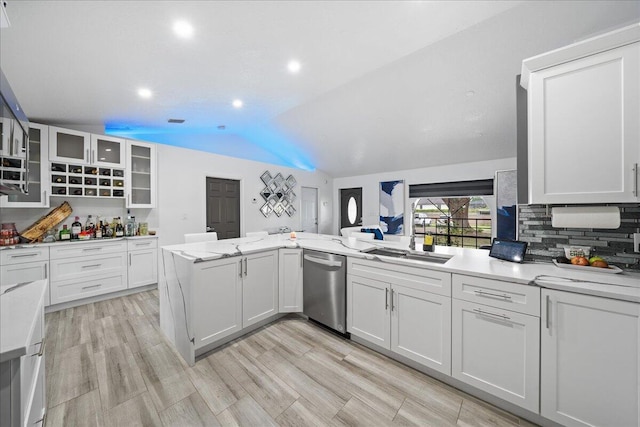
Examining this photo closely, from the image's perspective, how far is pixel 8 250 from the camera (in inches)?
103

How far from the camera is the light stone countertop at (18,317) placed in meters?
0.70

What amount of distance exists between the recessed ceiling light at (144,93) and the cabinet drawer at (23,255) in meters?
2.21

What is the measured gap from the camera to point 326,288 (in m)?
2.38

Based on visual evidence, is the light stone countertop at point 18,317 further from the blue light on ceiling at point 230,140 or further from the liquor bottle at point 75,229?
the blue light on ceiling at point 230,140

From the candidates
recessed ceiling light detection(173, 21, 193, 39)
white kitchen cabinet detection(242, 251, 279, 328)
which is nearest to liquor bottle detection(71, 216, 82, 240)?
white kitchen cabinet detection(242, 251, 279, 328)

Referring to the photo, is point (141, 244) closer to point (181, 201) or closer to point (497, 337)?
point (181, 201)

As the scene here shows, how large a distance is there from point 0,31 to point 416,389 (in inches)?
142

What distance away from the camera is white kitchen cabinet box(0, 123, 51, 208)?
9.33ft

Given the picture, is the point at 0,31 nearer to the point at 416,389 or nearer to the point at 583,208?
the point at 416,389

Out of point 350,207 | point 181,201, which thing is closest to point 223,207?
point 181,201

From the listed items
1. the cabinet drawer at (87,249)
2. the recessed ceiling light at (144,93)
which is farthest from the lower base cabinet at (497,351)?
the cabinet drawer at (87,249)

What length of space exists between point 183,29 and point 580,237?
317 cm

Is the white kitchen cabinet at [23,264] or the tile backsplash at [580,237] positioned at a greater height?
the tile backsplash at [580,237]

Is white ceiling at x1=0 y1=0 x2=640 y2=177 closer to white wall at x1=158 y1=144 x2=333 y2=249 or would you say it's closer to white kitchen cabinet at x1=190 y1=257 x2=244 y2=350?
white wall at x1=158 y1=144 x2=333 y2=249
